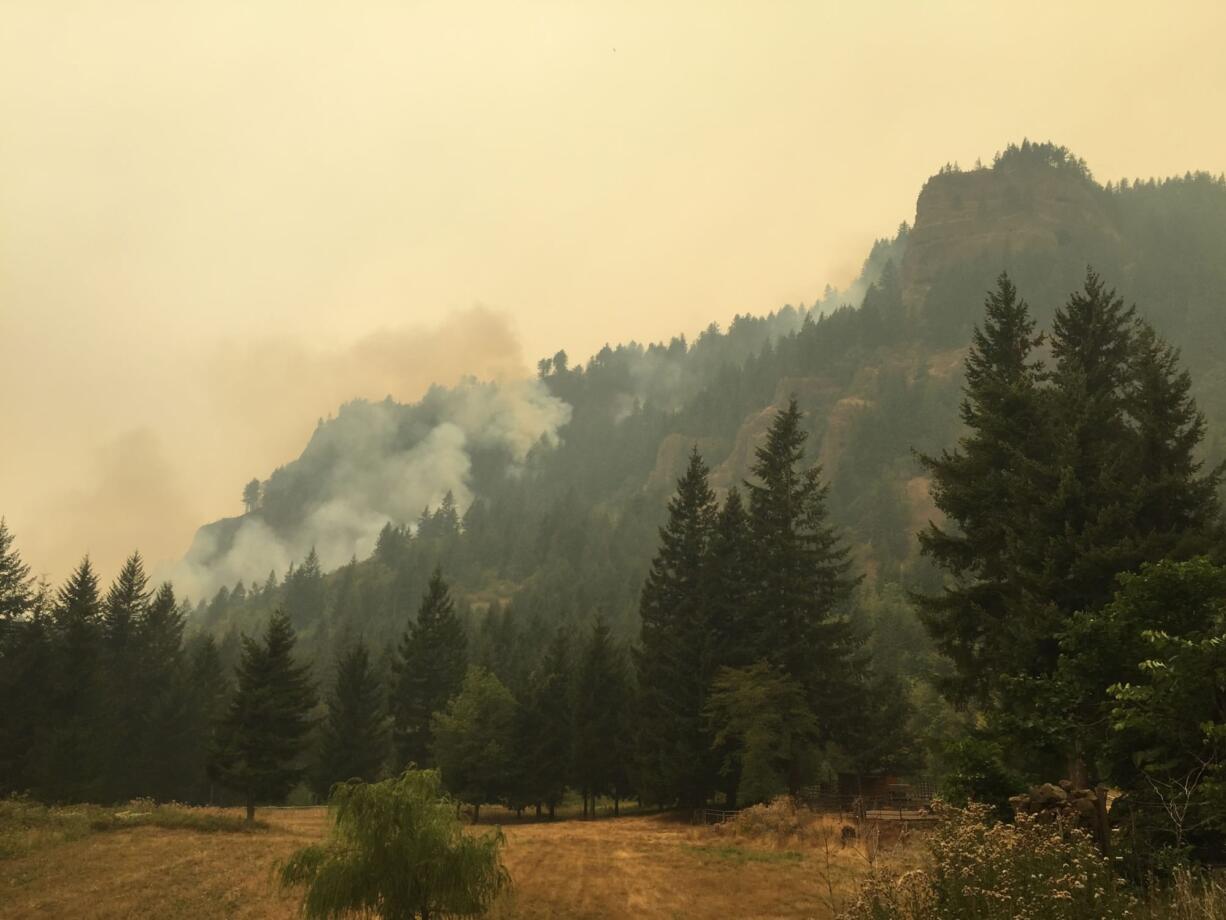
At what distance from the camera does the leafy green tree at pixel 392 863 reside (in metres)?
15.6

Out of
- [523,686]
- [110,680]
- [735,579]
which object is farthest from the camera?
[110,680]

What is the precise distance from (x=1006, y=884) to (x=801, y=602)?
3492 cm

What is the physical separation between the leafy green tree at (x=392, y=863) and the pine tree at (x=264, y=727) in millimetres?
31583

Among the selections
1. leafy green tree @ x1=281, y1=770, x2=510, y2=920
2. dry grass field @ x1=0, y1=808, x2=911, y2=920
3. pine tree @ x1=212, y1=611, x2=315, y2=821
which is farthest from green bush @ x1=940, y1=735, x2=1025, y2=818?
pine tree @ x1=212, y1=611, x2=315, y2=821

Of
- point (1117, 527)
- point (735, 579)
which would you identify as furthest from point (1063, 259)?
point (1117, 527)

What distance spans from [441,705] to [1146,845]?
196ft

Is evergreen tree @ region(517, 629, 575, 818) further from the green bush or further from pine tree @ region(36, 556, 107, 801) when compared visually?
the green bush

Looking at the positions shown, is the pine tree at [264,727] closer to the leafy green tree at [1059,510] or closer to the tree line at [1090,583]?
the leafy green tree at [1059,510]

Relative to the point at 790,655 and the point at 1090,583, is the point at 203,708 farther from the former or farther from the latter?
the point at 1090,583

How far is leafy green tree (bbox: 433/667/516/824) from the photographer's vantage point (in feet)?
170

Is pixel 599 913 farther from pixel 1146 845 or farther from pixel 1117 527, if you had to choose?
pixel 1117 527

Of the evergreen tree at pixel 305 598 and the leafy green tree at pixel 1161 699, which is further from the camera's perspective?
the evergreen tree at pixel 305 598

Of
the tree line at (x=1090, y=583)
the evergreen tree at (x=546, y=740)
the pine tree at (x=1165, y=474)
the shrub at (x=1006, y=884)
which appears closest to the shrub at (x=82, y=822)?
the evergreen tree at (x=546, y=740)

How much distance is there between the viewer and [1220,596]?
14.5 meters
